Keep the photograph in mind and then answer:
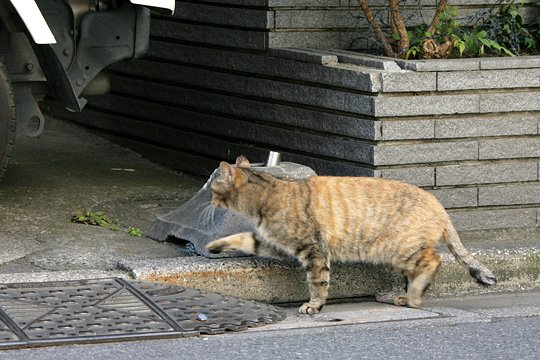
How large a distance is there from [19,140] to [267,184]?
393 centimetres

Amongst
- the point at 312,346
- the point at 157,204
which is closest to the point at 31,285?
the point at 312,346

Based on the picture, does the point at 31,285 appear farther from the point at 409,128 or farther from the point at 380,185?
the point at 409,128

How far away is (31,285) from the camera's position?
624 centimetres

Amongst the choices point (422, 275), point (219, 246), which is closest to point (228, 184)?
point (219, 246)

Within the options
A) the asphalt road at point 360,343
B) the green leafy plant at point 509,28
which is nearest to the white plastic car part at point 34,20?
the asphalt road at point 360,343

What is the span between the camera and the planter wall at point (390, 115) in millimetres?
7441

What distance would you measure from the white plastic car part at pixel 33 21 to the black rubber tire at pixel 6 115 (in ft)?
1.58

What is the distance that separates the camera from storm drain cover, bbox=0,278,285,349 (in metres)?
5.64

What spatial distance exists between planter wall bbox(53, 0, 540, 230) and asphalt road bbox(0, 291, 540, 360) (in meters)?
1.37

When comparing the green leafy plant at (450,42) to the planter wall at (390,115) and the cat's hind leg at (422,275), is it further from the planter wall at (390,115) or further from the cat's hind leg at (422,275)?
the cat's hind leg at (422,275)

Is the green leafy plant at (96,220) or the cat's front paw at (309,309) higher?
the green leafy plant at (96,220)

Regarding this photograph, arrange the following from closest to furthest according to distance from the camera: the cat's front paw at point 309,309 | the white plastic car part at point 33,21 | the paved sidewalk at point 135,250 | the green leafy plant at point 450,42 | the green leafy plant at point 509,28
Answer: the cat's front paw at point 309,309, the paved sidewalk at point 135,250, the white plastic car part at point 33,21, the green leafy plant at point 450,42, the green leafy plant at point 509,28

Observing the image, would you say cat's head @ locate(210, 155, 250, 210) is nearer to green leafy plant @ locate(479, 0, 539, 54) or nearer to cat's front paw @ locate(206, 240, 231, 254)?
cat's front paw @ locate(206, 240, 231, 254)

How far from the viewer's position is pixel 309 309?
6.40 meters
